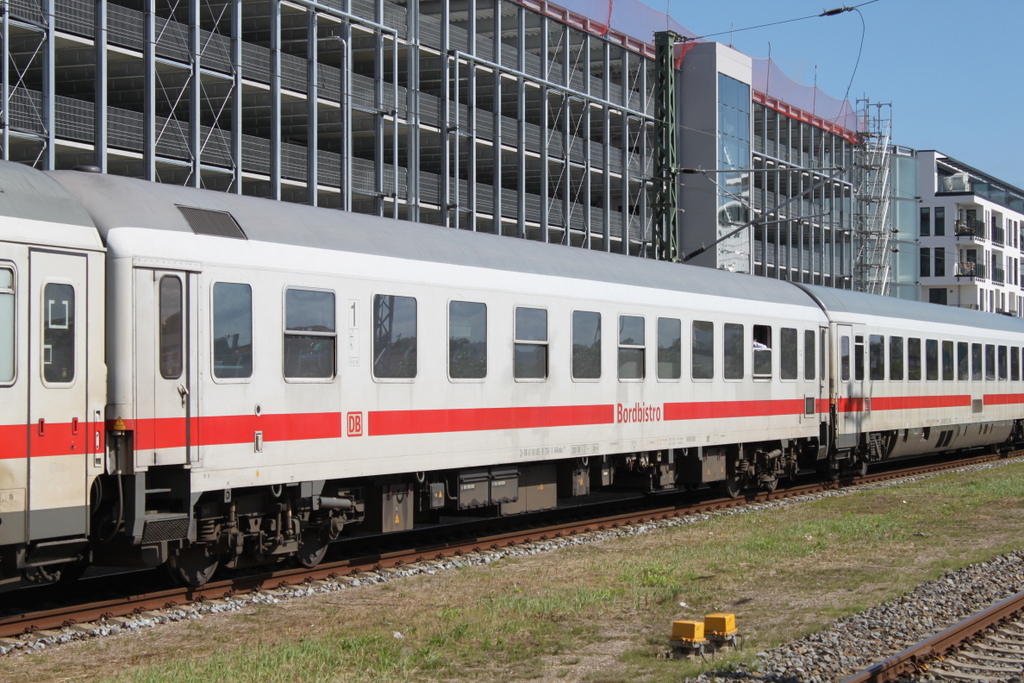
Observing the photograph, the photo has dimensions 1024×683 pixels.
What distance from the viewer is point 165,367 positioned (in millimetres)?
10906

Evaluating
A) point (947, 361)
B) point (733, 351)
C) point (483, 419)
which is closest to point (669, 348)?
point (733, 351)

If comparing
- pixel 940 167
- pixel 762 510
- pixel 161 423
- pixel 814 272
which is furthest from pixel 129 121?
pixel 940 167

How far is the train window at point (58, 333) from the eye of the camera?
10.1 m

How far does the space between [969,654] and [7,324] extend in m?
8.28

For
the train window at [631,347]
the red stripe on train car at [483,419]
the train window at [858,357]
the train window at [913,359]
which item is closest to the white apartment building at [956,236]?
the train window at [913,359]

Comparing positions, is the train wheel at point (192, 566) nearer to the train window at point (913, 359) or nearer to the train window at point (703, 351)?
the train window at point (703, 351)

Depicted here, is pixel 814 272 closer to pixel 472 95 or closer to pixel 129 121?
pixel 472 95

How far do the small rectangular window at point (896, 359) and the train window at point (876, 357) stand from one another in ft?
1.39

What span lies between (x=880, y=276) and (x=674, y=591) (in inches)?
2452

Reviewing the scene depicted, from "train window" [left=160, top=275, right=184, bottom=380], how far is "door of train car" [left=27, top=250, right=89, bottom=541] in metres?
0.73

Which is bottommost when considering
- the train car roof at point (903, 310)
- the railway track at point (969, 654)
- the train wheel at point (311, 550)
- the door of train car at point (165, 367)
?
the railway track at point (969, 654)

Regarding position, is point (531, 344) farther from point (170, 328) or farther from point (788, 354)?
point (788, 354)

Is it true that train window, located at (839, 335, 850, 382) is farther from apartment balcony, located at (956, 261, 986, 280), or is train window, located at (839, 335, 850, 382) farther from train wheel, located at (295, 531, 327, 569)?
apartment balcony, located at (956, 261, 986, 280)

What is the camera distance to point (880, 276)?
70.4 m
